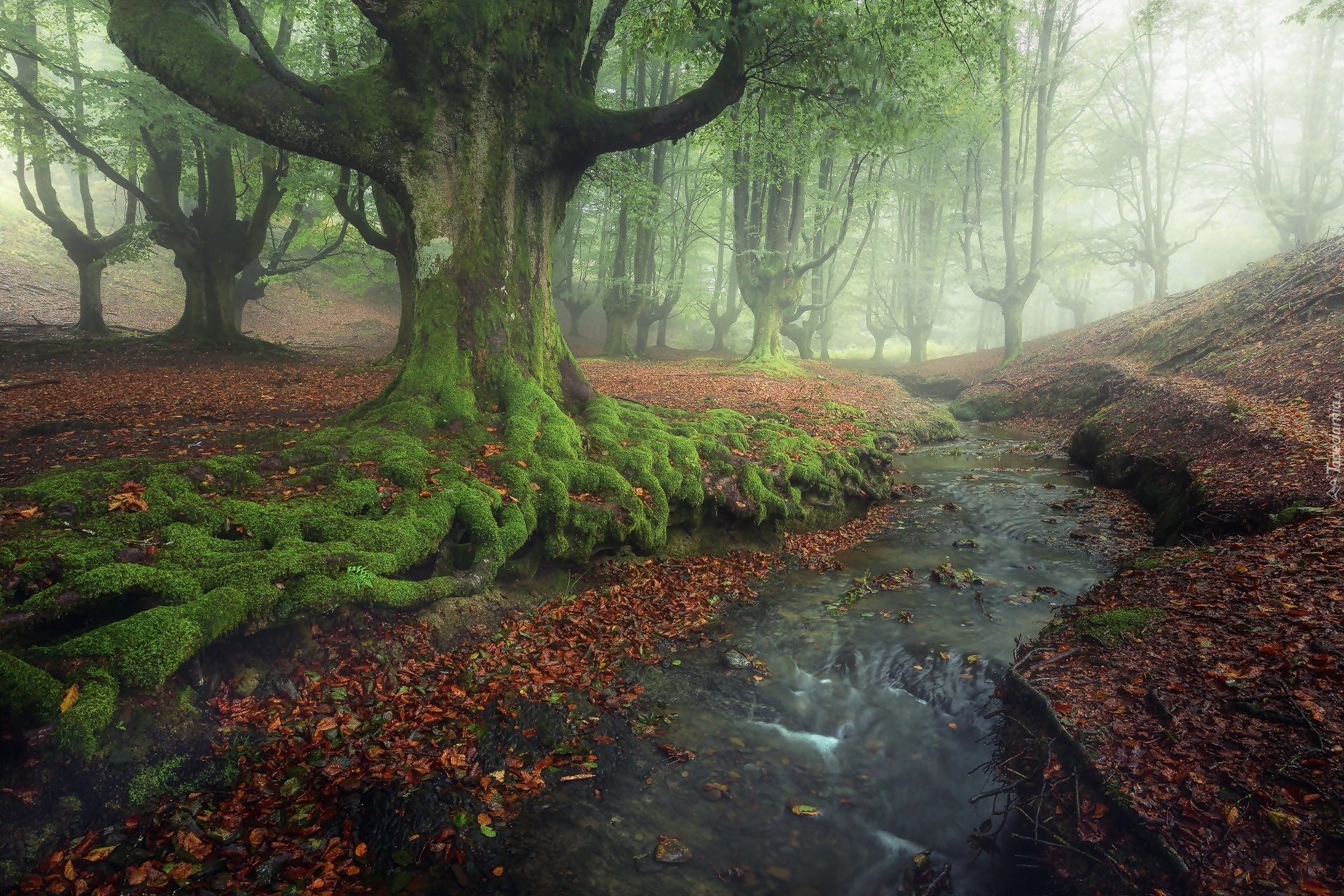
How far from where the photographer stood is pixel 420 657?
5129mm

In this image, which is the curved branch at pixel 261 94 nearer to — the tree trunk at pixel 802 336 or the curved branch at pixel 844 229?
the curved branch at pixel 844 229

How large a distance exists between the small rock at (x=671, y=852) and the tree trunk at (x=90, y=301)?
21.6m

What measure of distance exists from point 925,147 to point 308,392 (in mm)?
29622

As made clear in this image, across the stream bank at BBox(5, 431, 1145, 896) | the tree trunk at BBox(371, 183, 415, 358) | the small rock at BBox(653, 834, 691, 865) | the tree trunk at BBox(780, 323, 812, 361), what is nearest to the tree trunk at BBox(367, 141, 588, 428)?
the stream bank at BBox(5, 431, 1145, 896)

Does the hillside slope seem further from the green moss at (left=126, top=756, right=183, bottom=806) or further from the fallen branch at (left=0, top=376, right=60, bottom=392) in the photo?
the fallen branch at (left=0, top=376, right=60, bottom=392)

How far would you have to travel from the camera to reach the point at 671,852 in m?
3.79

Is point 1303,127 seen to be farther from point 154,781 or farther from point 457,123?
point 154,781

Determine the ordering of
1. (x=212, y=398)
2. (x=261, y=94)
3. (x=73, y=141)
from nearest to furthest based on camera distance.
Answer: (x=261, y=94), (x=212, y=398), (x=73, y=141)

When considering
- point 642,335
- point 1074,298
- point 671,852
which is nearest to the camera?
point 671,852

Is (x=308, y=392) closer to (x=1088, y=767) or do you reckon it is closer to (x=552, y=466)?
(x=552, y=466)

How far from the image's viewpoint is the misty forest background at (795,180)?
1359cm

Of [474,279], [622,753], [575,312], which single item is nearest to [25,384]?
[474,279]

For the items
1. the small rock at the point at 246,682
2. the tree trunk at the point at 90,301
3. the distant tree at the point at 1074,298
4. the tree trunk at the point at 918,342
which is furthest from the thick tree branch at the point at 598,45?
the distant tree at the point at 1074,298

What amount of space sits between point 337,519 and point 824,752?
15.1 feet
